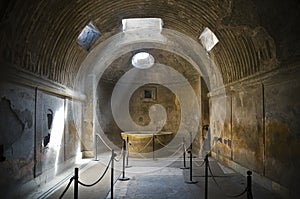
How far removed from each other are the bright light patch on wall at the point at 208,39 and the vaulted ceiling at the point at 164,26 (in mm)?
298

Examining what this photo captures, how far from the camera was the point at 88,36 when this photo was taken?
37.9 feet

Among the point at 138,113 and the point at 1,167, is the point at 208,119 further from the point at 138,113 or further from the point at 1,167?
the point at 1,167

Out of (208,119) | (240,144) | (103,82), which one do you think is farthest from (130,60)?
(240,144)

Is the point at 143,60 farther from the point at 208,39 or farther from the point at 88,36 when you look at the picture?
the point at 88,36

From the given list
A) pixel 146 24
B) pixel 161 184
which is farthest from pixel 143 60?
pixel 161 184

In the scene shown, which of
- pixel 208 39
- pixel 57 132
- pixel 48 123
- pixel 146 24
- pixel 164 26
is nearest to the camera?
pixel 48 123

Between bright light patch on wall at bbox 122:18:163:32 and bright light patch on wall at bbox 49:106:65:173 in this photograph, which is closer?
bright light patch on wall at bbox 49:106:65:173

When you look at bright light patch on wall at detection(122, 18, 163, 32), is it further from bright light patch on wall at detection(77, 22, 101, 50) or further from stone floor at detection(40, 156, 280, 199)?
Answer: stone floor at detection(40, 156, 280, 199)

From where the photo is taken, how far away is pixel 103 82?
18.0 m

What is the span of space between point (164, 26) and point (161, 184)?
718 cm

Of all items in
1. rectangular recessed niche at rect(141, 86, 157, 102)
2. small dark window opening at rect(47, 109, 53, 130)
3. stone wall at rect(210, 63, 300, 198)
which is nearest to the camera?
stone wall at rect(210, 63, 300, 198)

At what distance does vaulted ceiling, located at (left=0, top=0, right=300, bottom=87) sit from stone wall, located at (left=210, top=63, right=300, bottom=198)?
523 millimetres

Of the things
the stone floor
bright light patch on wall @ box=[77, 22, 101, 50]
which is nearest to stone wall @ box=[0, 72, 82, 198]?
the stone floor

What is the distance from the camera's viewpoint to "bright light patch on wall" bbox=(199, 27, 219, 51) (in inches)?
457
